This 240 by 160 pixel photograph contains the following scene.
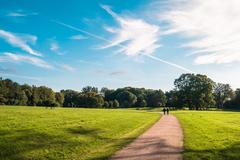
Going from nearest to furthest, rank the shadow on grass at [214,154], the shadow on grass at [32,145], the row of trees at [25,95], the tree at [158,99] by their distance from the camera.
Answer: the shadow on grass at [32,145] < the shadow on grass at [214,154] < the row of trees at [25,95] < the tree at [158,99]

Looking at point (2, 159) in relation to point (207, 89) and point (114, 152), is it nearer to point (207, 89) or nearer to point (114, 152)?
point (114, 152)

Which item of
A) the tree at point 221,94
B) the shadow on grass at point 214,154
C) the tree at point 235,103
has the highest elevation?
the tree at point 221,94

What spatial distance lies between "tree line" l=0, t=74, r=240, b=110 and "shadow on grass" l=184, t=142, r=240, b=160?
9769 cm

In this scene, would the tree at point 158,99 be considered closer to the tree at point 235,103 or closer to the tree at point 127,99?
the tree at point 127,99

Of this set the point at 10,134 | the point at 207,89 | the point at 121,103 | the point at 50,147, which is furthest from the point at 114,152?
the point at 121,103

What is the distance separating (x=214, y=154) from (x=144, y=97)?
553 feet

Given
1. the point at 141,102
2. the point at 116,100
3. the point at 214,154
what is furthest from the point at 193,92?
the point at 214,154

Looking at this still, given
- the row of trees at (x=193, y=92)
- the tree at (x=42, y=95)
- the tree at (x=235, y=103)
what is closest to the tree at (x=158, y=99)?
the row of trees at (x=193, y=92)

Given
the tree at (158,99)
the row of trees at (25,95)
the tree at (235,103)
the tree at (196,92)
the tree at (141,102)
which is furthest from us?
the tree at (141,102)

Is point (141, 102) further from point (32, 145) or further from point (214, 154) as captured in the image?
Answer: point (32, 145)

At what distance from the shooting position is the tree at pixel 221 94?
17112 cm

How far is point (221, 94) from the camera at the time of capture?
172m

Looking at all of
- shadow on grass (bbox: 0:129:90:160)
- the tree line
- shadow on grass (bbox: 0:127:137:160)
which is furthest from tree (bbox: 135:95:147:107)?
shadow on grass (bbox: 0:129:90:160)

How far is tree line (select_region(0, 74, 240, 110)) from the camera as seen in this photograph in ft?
436
